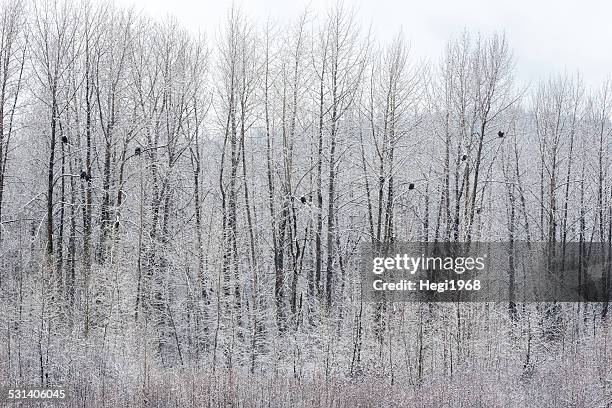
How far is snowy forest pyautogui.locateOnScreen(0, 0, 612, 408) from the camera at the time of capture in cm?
1062

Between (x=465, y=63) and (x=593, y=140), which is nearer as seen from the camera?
(x=465, y=63)

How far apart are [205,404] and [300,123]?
9.38 meters

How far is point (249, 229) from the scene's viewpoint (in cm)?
1588

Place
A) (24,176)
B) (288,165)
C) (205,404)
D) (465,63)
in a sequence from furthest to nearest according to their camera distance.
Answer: (24,176)
(465,63)
(288,165)
(205,404)

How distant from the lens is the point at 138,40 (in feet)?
53.2

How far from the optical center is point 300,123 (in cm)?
1603

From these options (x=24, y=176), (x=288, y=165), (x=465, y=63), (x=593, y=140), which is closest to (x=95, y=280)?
(x=288, y=165)

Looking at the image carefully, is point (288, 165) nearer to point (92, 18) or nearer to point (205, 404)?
point (92, 18)

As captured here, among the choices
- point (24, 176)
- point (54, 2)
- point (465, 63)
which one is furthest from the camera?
point (24, 176)

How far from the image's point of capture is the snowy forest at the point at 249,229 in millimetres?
10617

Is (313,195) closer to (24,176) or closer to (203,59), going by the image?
(203,59)

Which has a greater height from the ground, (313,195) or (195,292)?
(313,195)

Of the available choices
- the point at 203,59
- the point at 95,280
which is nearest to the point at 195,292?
the point at 95,280

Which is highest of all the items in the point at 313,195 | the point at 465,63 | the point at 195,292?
the point at 465,63
